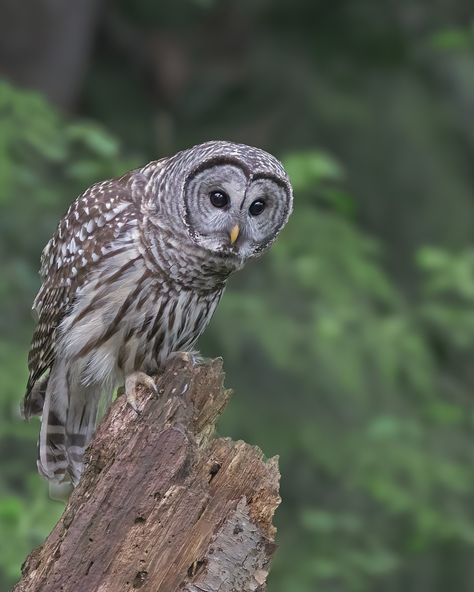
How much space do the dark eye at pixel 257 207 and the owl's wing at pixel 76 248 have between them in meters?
0.47

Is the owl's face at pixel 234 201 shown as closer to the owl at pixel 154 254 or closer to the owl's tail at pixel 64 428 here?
the owl at pixel 154 254

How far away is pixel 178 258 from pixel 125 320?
13.1 inches

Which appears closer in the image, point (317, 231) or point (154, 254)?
point (154, 254)

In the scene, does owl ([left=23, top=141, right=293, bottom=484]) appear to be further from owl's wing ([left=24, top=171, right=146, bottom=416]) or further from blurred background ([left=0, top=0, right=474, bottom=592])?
blurred background ([left=0, top=0, right=474, bottom=592])

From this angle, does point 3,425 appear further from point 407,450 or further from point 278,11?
point 278,11

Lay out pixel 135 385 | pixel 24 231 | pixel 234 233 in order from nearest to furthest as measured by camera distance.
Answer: pixel 135 385 < pixel 234 233 < pixel 24 231

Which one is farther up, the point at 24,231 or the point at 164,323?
the point at 24,231

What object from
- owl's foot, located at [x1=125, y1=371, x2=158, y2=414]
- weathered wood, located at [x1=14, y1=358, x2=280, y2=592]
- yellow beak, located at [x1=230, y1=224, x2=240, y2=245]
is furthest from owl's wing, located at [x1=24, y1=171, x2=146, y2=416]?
weathered wood, located at [x1=14, y1=358, x2=280, y2=592]

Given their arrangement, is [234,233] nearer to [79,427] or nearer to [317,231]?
[79,427]

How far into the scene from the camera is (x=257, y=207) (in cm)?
516

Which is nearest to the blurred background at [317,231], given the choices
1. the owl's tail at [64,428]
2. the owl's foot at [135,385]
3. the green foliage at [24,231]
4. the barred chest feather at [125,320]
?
the green foliage at [24,231]

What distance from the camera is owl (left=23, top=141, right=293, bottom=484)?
5.08 meters

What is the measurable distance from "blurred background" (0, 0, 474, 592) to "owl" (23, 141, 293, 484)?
1.16 meters

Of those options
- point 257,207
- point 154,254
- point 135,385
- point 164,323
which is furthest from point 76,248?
point 135,385
